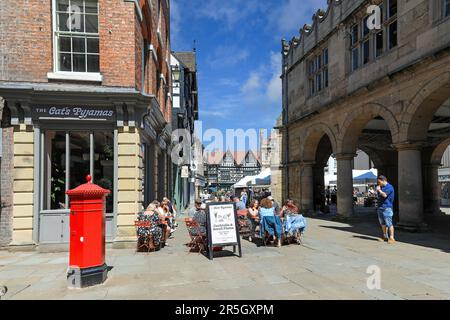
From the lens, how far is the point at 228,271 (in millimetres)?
6516

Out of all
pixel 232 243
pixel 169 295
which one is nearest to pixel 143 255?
pixel 232 243

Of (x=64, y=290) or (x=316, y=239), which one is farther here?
(x=316, y=239)

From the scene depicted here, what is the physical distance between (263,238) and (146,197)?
468cm

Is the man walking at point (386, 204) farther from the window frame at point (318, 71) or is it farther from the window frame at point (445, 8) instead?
the window frame at point (318, 71)

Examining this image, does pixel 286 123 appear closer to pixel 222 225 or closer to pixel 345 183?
pixel 345 183

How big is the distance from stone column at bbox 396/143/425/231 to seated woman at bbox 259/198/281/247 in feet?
15.9

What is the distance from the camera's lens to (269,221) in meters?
9.33

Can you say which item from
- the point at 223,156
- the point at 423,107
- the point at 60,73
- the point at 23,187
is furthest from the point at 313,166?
the point at 223,156

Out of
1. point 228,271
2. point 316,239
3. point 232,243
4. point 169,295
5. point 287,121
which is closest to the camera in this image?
point 169,295

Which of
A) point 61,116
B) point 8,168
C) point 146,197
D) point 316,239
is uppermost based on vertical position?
point 61,116

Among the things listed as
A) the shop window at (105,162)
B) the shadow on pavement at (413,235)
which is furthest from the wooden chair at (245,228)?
the shop window at (105,162)

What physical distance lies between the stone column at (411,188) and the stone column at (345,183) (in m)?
3.60

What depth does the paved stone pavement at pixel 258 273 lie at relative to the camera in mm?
5125
